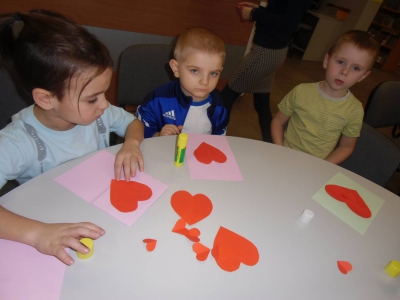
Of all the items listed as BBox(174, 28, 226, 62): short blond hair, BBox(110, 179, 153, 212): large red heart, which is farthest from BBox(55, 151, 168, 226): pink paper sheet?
BBox(174, 28, 226, 62): short blond hair

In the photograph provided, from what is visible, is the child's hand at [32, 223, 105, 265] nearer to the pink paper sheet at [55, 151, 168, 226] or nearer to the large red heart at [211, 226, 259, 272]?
the pink paper sheet at [55, 151, 168, 226]

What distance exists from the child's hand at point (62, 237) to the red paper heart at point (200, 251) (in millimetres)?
225

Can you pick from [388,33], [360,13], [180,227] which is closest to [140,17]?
[180,227]

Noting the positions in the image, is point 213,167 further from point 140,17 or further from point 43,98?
point 140,17

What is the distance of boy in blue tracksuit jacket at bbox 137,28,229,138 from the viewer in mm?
1125

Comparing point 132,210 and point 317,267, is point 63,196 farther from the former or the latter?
point 317,267

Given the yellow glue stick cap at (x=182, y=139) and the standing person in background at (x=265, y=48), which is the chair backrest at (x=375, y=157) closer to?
the standing person in background at (x=265, y=48)

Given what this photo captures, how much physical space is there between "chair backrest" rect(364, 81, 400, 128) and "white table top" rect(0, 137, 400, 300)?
2.84ft

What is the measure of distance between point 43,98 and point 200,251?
60 cm

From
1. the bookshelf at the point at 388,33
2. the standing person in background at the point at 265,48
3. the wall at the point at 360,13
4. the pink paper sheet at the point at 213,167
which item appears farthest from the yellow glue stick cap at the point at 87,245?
the bookshelf at the point at 388,33

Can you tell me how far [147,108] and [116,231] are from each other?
2.38 feet

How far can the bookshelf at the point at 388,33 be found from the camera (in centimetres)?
564

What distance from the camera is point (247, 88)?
1988 mm

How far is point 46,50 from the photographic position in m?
0.72
